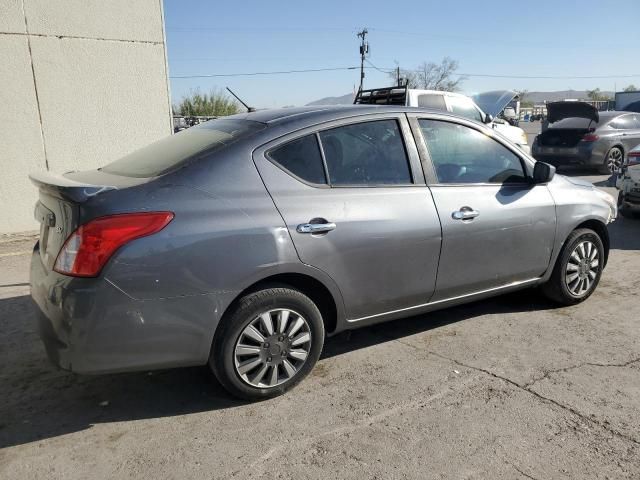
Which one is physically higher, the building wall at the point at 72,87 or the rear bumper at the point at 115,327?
the building wall at the point at 72,87

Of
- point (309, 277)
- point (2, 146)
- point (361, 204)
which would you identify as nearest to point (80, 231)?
point (309, 277)

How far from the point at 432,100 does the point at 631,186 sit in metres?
4.05

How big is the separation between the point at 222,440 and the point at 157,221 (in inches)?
46.1

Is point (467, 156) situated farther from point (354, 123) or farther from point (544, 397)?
point (544, 397)

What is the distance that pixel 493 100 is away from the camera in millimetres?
13859

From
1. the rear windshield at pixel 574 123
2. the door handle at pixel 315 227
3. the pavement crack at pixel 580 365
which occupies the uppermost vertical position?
the rear windshield at pixel 574 123

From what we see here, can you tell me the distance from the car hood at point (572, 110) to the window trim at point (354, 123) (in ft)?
35.8

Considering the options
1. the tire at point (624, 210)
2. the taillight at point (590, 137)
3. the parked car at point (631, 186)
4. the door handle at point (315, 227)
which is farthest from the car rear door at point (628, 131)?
the door handle at point (315, 227)

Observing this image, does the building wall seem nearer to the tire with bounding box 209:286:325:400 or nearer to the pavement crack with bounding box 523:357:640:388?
the tire with bounding box 209:286:325:400

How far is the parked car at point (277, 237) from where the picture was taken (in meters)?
2.79

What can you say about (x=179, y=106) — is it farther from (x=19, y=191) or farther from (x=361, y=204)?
(x=361, y=204)

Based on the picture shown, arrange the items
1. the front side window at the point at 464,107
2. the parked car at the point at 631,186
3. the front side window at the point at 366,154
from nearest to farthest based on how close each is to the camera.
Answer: the front side window at the point at 366,154
the parked car at the point at 631,186
the front side window at the point at 464,107

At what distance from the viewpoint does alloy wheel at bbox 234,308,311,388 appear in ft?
10.3

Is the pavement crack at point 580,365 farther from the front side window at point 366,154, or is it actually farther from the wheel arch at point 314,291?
the front side window at point 366,154
